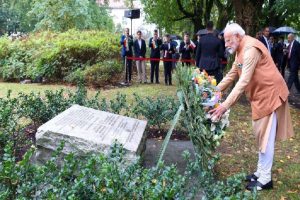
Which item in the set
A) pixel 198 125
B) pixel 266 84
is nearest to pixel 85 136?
pixel 198 125

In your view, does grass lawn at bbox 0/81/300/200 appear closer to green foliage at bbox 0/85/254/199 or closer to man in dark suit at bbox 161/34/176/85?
green foliage at bbox 0/85/254/199

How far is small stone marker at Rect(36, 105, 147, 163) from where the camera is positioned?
4414 millimetres

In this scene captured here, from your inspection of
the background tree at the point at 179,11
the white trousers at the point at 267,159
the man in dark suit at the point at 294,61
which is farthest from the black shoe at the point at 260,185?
the background tree at the point at 179,11

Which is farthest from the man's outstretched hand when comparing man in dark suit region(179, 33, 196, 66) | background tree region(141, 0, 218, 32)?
background tree region(141, 0, 218, 32)

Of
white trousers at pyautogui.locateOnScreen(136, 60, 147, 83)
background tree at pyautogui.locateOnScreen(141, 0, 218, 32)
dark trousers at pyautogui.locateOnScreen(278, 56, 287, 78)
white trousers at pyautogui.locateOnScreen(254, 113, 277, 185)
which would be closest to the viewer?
white trousers at pyautogui.locateOnScreen(254, 113, 277, 185)

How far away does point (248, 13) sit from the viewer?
10.6 meters

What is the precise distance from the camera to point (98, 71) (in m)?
13.5

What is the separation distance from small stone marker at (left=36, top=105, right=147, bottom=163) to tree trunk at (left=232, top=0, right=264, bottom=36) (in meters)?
6.29

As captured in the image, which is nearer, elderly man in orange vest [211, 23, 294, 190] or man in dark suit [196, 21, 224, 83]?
elderly man in orange vest [211, 23, 294, 190]

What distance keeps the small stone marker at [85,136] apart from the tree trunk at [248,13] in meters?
6.29

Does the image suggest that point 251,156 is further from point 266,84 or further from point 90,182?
point 90,182

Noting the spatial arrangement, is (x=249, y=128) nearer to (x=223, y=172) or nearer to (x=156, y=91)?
(x=223, y=172)

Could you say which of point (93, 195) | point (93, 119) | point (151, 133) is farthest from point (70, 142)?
point (151, 133)

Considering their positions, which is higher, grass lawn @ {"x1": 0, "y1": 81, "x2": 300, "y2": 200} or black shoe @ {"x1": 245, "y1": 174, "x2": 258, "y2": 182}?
black shoe @ {"x1": 245, "y1": 174, "x2": 258, "y2": 182}
